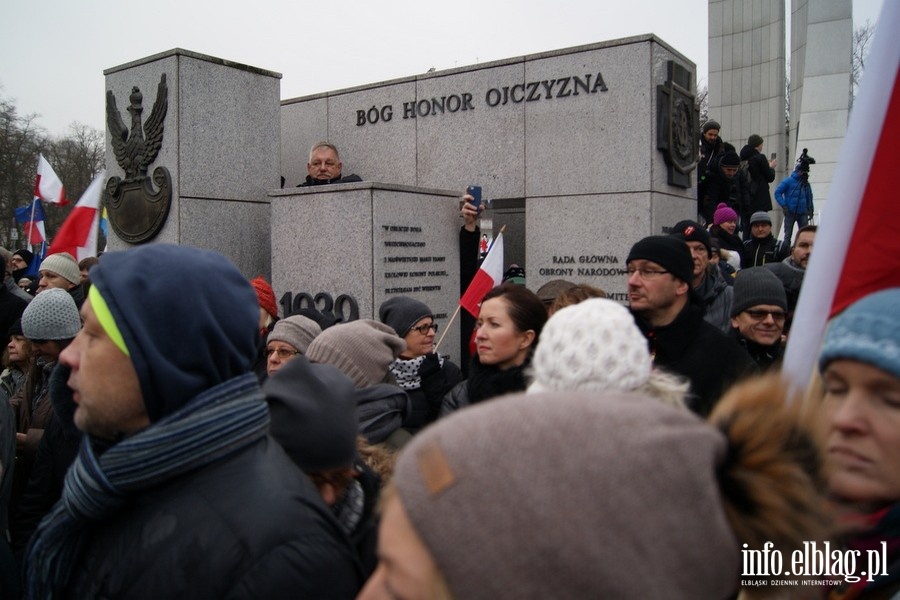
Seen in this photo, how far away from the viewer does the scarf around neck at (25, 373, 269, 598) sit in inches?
59.4

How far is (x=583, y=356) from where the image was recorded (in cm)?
212

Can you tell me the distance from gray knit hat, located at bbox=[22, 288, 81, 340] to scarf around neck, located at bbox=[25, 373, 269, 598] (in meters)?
2.38

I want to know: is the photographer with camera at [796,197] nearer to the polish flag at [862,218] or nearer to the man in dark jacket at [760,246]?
the man in dark jacket at [760,246]

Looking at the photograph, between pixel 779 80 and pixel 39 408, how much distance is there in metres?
21.9

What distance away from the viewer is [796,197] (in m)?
→ 9.61

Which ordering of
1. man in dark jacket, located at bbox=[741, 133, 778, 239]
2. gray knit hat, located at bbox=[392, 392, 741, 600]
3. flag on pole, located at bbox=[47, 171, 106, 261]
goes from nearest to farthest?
gray knit hat, located at bbox=[392, 392, 741, 600] < flag on pole, located at bbox=[47, 171, 106, 261] < man in dark jacket, located at bbox=[741, 133, 778, 239]

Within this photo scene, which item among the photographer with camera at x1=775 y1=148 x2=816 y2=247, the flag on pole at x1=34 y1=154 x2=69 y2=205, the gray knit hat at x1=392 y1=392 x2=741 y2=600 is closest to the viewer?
the gray knit hat at x1=392 y1=392 x2=741 y2=600

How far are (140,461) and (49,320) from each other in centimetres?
268

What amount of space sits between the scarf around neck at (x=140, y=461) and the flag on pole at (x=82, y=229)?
6.20m

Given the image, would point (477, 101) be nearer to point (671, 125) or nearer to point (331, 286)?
point (671, 125)

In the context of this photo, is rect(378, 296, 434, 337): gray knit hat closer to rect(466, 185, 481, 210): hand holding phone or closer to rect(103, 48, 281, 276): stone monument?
rect(466, 185, 481, 210): hand holding phone

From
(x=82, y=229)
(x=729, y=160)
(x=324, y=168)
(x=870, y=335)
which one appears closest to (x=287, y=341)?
(x=870, y=335)

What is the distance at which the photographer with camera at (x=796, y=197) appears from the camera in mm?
9602

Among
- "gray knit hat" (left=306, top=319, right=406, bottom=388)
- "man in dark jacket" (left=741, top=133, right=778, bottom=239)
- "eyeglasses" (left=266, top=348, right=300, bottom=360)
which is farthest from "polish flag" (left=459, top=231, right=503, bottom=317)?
"man in dark jacket" (left=741, top=133, right=778, bottom=239)
